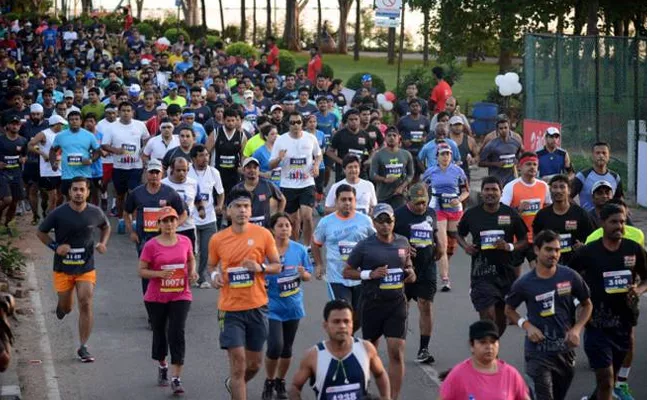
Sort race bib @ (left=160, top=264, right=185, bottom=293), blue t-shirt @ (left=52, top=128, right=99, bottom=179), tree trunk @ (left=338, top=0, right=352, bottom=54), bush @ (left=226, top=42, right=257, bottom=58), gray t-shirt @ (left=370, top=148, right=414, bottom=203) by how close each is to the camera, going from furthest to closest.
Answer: tree trunk @ (left=338, top=0, right=352, bottom=54) < bush @ (left=226, top=42, right=257, bottom=58) < blue t-shirt @ (left=52, top=128, right=99, bottom=179) < gray t-shirt @ (left=370, top=148, right=414, bottom=203) < race bib @ (left=160, top=264, right=185, bottom=293)

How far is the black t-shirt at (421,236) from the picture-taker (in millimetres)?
13609

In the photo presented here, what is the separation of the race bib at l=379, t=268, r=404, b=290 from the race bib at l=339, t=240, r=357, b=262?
0.99 meters

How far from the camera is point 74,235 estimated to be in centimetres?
1406

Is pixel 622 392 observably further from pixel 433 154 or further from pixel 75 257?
pixel 433 154

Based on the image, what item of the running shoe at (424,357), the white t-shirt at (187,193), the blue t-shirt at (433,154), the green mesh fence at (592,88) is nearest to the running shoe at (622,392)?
the running shoe at (424,357)

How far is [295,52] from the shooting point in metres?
73.1

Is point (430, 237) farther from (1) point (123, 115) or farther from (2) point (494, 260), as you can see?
(1) point (123, 115)

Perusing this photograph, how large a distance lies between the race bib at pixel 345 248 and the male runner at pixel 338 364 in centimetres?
357

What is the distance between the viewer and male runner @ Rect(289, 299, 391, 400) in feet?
30.9

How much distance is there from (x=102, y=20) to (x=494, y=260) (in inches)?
2382

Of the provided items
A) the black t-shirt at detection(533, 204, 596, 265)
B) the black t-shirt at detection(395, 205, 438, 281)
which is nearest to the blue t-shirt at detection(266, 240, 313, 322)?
the black t-shirt at detection(395, 205, 438, 281)

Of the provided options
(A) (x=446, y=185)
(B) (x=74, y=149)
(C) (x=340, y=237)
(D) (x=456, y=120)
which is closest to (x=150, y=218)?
(C) (x=340, y=237)

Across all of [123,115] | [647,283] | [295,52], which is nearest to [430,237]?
[647,283]

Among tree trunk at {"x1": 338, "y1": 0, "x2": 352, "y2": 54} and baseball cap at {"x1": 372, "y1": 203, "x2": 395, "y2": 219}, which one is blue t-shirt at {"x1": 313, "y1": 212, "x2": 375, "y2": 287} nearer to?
baseball cap at {"x1": 372, "y1": 203, "x2": 395, "y2": 219}
